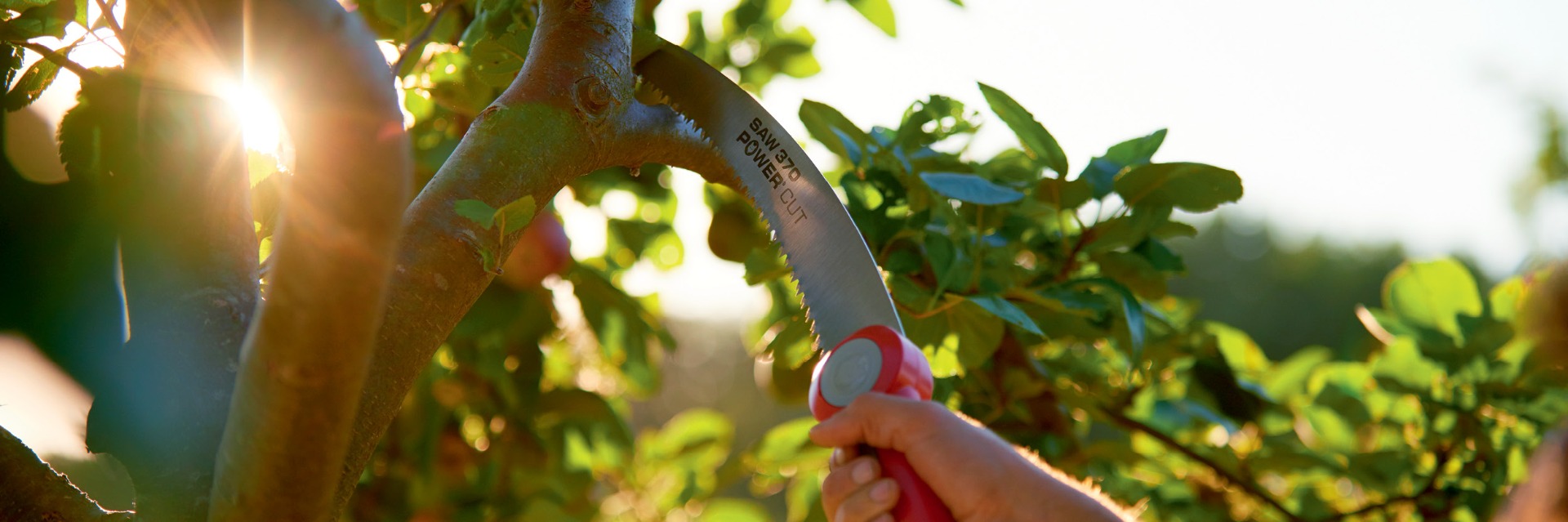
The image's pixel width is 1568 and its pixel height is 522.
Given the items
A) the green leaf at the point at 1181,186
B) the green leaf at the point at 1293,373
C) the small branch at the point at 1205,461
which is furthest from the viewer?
the green leaf at the point at 1293,373

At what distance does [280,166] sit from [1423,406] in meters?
1.29

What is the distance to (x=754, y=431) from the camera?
1145 cm

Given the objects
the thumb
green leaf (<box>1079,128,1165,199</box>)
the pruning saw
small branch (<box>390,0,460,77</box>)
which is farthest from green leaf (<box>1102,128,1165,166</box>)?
small branch (<box>390,0,460,77</box>)

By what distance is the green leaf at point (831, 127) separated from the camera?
0.90 metres

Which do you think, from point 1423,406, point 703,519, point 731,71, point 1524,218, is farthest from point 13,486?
point 1524,218

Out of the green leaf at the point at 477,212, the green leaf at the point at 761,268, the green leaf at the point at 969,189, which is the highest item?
the green leaf at the point at 477,212

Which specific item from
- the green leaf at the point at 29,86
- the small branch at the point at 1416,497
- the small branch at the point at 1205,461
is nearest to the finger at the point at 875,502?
the green leaf at the point at 29,86

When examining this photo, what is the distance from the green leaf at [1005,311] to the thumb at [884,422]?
0.67 ft

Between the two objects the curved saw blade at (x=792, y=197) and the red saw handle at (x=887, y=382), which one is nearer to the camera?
the red saw handle at (x=887, y=382)

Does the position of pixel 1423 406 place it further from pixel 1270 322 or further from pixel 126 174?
pixel 1270 322

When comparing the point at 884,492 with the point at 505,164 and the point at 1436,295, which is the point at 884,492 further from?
the point at 1436,295

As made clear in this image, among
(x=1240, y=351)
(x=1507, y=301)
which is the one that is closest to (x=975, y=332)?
(x=1240, y=351)

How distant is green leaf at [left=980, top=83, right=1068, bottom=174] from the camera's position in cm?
85

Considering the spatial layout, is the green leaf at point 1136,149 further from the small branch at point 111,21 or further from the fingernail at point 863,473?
the small branch at point 111,21
